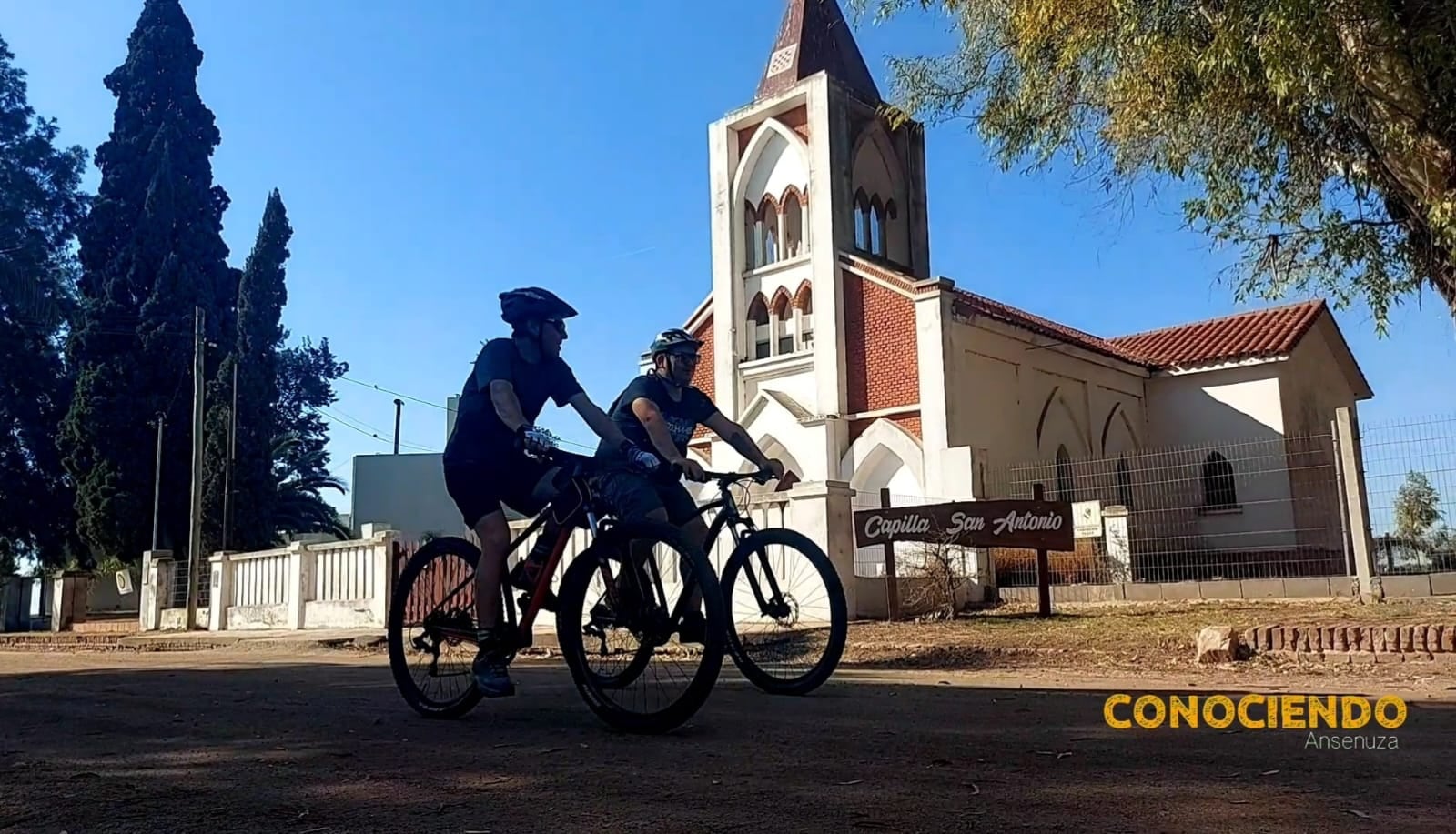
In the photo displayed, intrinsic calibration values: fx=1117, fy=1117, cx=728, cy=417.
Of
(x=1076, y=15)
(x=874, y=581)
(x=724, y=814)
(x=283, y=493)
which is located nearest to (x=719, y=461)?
(x=874, y=581)

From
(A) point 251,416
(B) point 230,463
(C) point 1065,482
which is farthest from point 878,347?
(A) point 251,416

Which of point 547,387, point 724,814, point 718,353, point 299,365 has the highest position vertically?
point 299,365

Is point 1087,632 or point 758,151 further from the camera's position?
point 758,151

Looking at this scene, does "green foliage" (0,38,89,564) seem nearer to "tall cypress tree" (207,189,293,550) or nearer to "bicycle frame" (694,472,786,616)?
"tall cypress tree" (207,189,293,550)

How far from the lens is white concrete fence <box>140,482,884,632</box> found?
1322 cm

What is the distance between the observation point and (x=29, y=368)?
126ft

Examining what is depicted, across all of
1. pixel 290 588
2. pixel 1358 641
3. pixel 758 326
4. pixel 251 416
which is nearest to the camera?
pixel 1358 641

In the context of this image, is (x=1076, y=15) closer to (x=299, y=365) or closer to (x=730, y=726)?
(x=730, y=726)

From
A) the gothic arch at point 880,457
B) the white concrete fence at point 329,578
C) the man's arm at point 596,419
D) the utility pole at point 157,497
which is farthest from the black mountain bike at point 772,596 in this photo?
the utility pole at point 157,497

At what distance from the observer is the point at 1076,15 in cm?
1037

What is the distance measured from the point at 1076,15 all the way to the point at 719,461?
13.8 m

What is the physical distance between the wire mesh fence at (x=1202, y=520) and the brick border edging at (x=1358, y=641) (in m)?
5.10

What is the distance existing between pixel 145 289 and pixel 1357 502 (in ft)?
120

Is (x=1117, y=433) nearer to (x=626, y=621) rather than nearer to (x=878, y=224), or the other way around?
(x=878, y=224)
